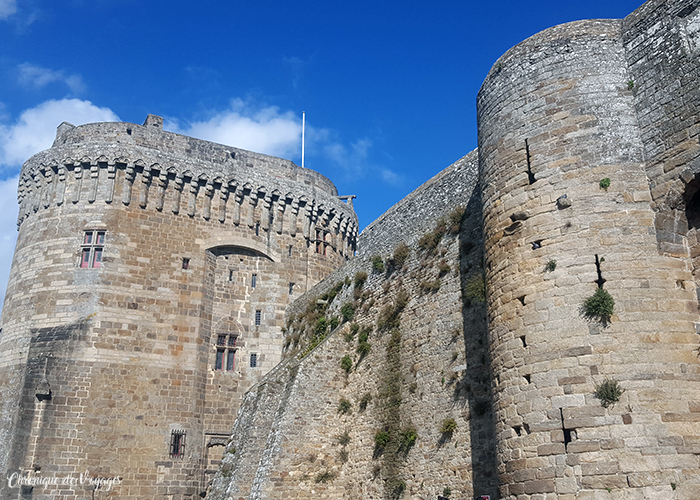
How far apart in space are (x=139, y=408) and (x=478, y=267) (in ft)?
38.0

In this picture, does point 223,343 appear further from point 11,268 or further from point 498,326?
point 498,326

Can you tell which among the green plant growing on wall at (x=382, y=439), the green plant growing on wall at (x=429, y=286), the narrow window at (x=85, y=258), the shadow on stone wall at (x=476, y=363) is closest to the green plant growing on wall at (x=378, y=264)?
the green plant growing on wall at (x=429, y=286)

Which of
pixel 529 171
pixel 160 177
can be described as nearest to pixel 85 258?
pixel 160 177

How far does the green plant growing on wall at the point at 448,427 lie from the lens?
13602 mm

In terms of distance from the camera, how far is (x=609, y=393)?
29.4 feet

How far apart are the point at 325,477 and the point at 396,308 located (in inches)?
180

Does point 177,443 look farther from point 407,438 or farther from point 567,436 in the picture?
point 567,436

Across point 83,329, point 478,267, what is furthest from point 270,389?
point 478,267

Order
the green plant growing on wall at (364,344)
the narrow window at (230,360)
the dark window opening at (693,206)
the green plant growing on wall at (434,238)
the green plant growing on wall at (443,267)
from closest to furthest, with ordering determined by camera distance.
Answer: the dark window opening at (693,206)
the green plant growing on wall at (443,267)
the green plant growing on wall at (434,238)
the green plant growing on wall at (364,344)
the narrow window at (230,360)

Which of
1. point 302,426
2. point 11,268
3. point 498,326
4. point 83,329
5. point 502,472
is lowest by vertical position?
point 502,472

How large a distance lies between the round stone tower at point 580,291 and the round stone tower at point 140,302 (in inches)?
508

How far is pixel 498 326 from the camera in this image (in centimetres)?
1073

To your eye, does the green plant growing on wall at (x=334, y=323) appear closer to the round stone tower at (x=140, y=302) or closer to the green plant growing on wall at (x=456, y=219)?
the round stone tower at (x=140, y=302)

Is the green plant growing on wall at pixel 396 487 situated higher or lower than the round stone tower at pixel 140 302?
lower
